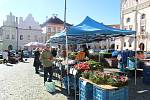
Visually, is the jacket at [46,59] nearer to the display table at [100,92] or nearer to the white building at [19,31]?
the display table at [100,92]

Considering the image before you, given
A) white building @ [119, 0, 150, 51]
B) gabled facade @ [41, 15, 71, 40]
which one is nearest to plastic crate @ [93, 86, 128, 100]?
white building @ [119, 0, 150, 51]

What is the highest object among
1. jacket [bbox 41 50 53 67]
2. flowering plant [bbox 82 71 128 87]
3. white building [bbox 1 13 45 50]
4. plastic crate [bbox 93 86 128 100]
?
white building [bbox 1 13 45 50]

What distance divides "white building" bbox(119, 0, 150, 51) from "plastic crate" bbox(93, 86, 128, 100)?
41.4 metres

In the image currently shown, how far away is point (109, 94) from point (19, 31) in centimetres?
5981

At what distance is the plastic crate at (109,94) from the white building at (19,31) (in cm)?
5777

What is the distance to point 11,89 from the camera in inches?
450

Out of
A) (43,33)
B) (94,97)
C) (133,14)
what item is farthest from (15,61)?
(43,33)

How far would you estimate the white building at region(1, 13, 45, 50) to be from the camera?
62.9m

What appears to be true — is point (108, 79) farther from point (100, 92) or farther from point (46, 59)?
point (46, 59)

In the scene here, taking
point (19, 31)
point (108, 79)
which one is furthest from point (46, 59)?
point (19, 31)

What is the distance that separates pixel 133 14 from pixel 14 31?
2978cm

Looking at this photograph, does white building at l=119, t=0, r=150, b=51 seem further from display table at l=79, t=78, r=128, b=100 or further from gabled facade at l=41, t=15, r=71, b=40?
display table at l=79, t=78, r=128, b=100

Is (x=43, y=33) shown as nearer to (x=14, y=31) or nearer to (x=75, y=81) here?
(x=14, y=31)

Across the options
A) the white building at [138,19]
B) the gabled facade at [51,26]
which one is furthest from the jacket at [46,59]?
the gabled facade at [51,26]
